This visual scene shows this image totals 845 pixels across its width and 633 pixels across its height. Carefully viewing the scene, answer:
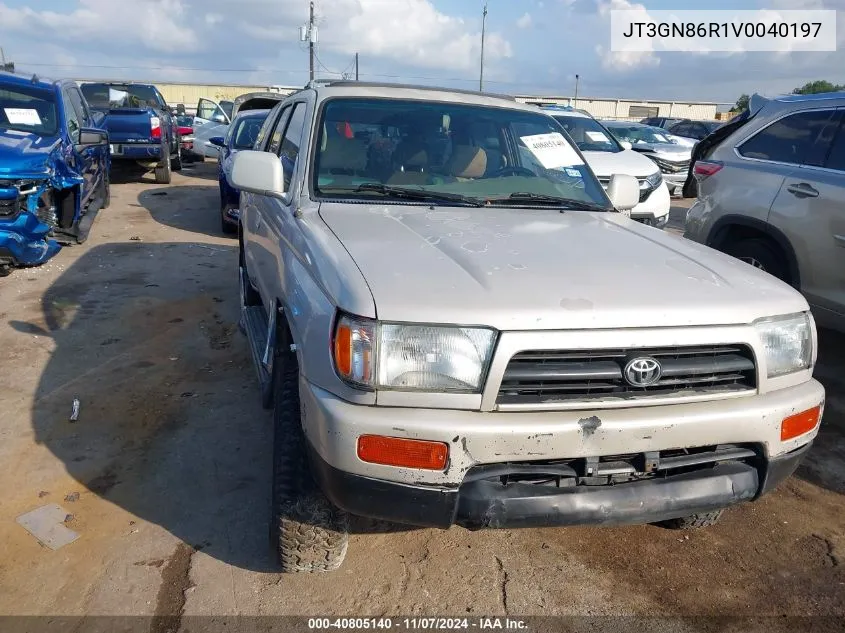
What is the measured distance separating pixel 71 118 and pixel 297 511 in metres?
7.14

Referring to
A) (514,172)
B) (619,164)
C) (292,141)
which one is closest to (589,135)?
(619,164)

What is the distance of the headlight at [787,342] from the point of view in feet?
7.64

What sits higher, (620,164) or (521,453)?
(620,164)

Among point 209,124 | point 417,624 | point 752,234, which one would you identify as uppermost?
point 209,124

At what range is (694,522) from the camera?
298 centimetres

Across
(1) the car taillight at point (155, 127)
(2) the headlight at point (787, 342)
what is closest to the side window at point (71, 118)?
(1) the car taillight at point (155, 127)

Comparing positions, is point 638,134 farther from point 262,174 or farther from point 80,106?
point 262,174

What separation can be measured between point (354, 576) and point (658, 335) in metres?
1.51

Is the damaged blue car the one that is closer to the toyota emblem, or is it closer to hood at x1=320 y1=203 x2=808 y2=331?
hood at x1=320 y1=203 x2=808 y2=331

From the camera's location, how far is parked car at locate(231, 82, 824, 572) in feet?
6.65

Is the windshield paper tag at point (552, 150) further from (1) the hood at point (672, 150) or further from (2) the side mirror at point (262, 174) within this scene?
(1) the hood at point (672, 150)

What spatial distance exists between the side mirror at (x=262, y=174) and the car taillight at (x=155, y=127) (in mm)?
10104

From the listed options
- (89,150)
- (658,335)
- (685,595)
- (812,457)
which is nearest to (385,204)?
(658,335)

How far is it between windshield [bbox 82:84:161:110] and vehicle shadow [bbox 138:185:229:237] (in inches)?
94.1
